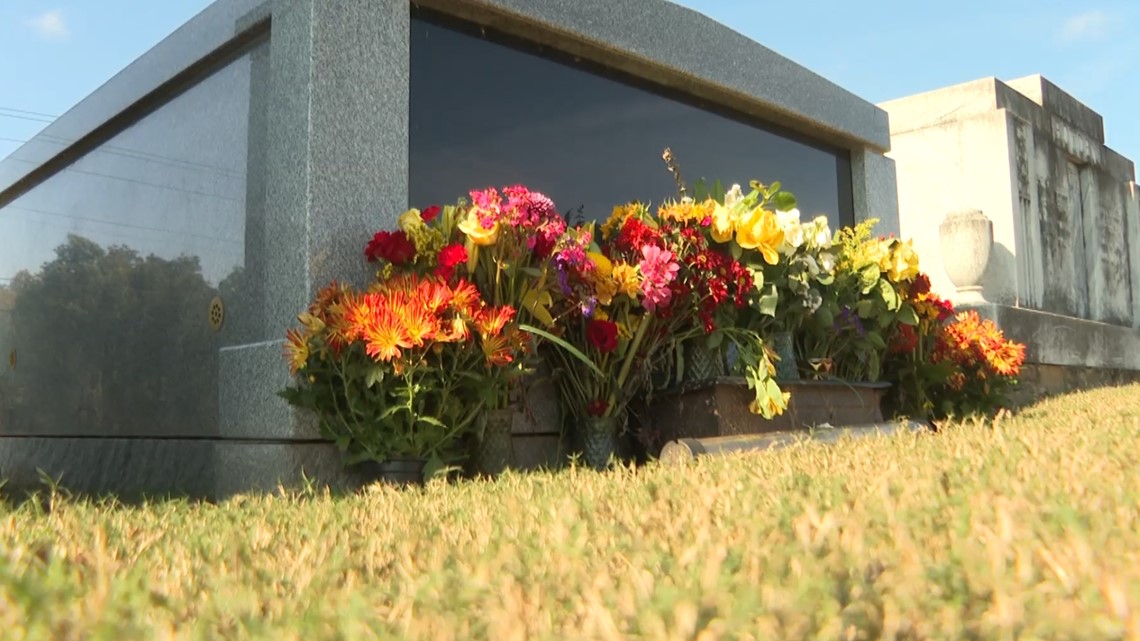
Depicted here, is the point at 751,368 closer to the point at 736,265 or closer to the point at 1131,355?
the point at 736,265

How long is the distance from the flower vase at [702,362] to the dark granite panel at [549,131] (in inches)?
43.0

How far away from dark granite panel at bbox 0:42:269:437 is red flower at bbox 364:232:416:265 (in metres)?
0.75

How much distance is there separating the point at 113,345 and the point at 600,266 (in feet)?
9.79

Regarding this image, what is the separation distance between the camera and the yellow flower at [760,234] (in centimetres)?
388

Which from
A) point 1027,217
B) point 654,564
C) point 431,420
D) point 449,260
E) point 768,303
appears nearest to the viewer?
point 654,564

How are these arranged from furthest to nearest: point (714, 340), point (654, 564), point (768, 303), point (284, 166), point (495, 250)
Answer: point (768, 303) → point (714, 340) → point (284, 166) → point (495, 250) → point (654, 564)

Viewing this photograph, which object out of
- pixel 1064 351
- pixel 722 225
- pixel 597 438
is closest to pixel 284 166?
pixel 597 438

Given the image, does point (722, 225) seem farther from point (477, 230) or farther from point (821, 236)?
point (477, 230)

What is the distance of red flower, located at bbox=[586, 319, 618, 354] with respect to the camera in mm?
3488

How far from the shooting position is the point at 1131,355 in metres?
9.27

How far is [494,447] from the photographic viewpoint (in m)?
3.20

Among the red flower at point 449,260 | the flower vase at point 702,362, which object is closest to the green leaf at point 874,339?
the flower vase at point 702,362

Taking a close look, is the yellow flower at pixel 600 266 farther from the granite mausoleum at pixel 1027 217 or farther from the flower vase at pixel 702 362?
the granite mausoleum at pixel 1027 217

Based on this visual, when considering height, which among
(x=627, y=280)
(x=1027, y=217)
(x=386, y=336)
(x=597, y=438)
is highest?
(x=1027, y=217)
